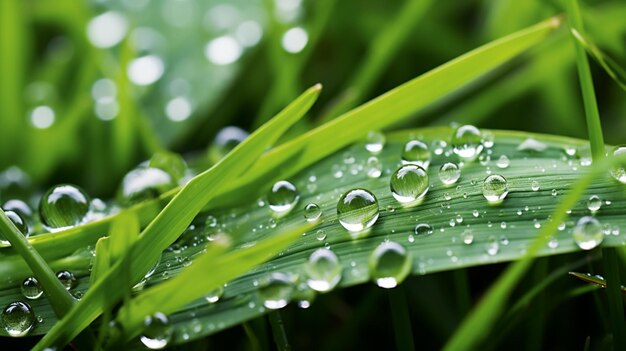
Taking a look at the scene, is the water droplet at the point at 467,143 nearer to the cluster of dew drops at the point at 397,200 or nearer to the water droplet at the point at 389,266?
the cluster of dew drops at the point at 397,200

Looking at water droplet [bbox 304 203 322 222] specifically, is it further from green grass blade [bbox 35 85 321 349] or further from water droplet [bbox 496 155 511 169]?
water droplet [bbox 496 155 511 169]

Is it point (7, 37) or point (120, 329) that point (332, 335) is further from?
point (7, 37)

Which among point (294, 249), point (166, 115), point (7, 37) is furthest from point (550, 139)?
point (7, 37)

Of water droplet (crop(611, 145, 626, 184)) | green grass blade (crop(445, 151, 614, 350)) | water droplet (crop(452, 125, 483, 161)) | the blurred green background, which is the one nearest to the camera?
green grass blade (crop(445, 151, 614, 350))

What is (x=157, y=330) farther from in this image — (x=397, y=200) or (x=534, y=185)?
(x=534, y=185)

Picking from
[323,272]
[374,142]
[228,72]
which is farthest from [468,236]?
[228,72]

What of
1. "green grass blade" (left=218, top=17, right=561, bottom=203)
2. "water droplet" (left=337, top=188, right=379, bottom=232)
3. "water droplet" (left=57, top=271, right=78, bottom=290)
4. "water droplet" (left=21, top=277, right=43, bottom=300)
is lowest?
"water droplet" (left=21, top=277, right=43, bottom=300)

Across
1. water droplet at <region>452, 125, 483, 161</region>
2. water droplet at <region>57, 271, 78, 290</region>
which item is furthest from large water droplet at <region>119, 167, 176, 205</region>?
water droplet at <region>452, 125, 483, 161</region>
